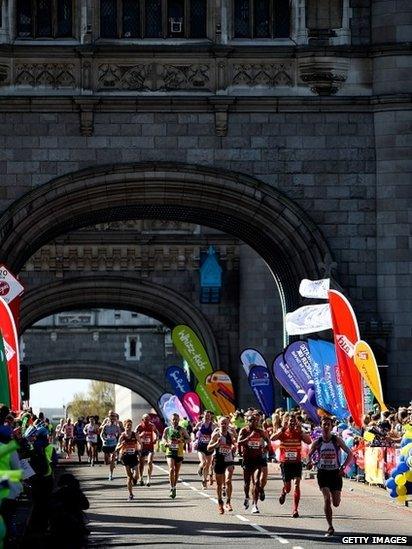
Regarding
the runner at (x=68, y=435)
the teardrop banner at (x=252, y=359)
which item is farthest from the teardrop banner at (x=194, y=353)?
the runner at (x=68, y=435)

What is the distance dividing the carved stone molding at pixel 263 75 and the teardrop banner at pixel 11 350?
1032cm

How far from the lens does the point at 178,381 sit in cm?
6456

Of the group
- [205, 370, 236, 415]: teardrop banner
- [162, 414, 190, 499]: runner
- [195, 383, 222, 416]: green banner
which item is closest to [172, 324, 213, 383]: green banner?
[195, 383, 222, 416]: green banner

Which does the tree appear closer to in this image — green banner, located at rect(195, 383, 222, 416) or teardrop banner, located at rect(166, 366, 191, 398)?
teardrop banner, located at rect(166, 366, 191, 398)

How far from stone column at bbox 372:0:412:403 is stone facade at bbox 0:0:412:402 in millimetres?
32

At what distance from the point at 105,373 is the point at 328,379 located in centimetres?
4061

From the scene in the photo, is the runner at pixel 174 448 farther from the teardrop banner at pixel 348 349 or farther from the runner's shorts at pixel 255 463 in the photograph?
the runner's shorts at pixel 255 463

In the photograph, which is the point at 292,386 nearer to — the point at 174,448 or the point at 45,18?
the point at 174,448

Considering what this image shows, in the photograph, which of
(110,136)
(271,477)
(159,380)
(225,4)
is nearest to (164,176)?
(110,136)

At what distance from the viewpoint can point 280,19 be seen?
128ft

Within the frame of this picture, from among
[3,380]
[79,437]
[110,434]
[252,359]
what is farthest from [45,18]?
[79,437]

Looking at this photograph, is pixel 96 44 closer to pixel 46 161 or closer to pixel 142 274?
pixel 46 161

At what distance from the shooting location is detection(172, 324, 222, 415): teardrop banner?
55.8 meters

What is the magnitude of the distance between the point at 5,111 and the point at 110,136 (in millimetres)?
2417
